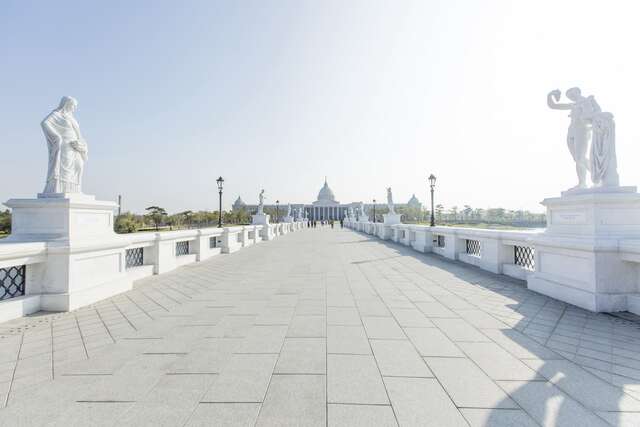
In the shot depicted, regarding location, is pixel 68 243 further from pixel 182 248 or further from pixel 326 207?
pixel 326 207

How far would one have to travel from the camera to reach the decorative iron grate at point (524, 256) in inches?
333

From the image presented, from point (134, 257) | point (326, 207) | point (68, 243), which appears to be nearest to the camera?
point (68, 243)

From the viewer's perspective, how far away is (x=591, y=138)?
21.7 feet

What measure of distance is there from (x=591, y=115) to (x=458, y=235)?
6.28 m

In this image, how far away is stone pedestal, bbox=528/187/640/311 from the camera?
18.4ft

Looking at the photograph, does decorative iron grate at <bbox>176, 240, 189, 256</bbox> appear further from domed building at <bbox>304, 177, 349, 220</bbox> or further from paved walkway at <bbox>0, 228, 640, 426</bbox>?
domed building at <bbox>304, 177, 349, 220</bbox>

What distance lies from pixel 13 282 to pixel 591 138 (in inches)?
483

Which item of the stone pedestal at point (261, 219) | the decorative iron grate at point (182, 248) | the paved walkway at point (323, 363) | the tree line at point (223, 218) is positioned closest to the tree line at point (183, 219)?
the tree line at point (223, 218)

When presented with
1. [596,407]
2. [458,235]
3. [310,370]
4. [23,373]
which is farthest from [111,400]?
[458,235]

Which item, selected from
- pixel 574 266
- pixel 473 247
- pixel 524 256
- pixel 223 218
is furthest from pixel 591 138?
pixel 223 218

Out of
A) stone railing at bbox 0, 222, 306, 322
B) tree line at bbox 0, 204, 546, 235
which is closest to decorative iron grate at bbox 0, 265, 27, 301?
stone railing at bbox 0, 222, 306, 322

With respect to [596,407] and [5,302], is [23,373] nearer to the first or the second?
[5,302]

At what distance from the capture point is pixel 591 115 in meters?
6.50

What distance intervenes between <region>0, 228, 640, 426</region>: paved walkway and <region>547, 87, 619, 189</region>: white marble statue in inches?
114
